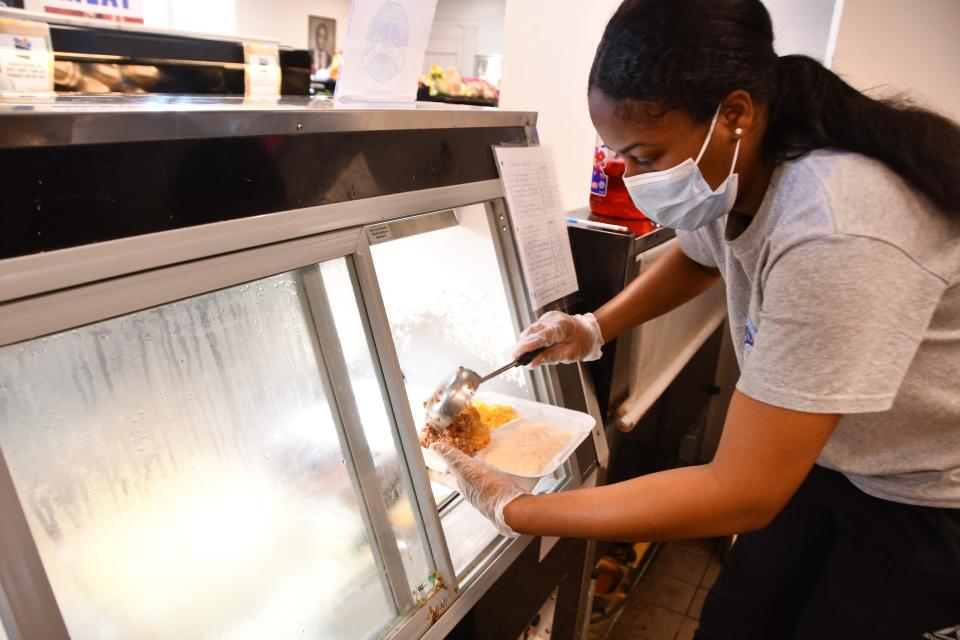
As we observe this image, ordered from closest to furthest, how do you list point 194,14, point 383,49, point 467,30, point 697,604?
point 383,49 < point 697,604 < point 194,14 < point 467,30

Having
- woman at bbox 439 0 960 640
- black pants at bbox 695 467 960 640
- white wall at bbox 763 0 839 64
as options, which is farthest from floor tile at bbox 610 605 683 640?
white wall at bbox 763 0 839 64

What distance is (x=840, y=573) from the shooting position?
4.19ft

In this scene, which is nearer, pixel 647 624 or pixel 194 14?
pixel 647 624

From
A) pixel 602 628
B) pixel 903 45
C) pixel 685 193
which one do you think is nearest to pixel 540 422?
pixel 685 193

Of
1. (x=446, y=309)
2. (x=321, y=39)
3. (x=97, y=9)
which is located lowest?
(x=446, y=309)

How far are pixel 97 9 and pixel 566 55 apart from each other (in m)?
1.55

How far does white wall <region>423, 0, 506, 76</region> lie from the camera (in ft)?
25.8

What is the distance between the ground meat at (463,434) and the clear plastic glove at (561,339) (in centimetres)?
17

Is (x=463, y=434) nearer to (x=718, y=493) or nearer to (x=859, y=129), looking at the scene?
(x=718, y=493)

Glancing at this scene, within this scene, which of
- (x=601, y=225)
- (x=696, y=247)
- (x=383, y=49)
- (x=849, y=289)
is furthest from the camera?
(x=601, y=225)

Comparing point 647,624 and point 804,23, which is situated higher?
point 804,23

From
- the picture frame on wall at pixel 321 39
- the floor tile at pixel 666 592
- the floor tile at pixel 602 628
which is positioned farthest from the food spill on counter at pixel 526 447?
the picture frame on wall at pixel 321 39

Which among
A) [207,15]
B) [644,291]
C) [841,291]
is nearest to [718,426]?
[644,291]

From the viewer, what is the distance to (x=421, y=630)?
95 centimetres
